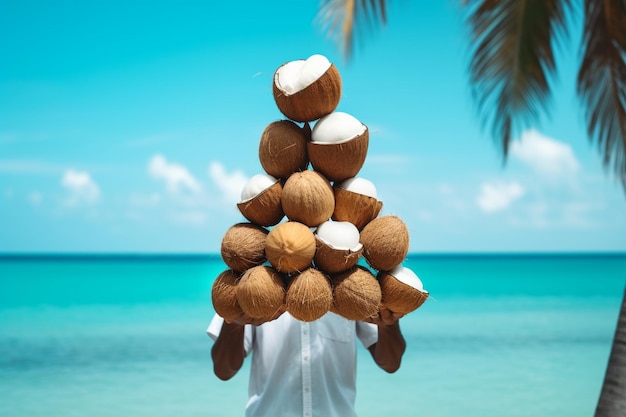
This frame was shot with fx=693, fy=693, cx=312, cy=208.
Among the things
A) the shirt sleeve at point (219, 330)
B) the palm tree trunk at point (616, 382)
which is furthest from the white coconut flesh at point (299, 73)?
the palm tree trunk at point (616, 382)

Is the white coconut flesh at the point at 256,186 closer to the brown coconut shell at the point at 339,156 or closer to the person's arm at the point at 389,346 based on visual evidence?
the brown coconut shell at the point at 339,156

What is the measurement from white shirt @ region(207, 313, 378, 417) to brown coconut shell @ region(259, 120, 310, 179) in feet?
2.42

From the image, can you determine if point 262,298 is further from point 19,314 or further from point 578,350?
point 19,314

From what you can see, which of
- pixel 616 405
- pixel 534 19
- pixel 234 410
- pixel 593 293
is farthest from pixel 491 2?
pixel 593 293

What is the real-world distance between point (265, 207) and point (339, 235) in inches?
10.3

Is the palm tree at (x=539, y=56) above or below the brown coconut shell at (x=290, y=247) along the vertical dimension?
above

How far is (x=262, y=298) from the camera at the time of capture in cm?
204

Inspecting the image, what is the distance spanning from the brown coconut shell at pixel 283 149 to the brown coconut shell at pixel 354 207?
15 cm

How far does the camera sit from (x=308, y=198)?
2.06 metres

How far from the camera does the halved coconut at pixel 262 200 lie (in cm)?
216

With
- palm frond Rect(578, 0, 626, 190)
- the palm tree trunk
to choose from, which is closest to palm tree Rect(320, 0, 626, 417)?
palm frond Rect(578, 0, 626, 190)

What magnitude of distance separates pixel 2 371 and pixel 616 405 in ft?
35.4

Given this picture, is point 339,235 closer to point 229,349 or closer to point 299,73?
point 299,73

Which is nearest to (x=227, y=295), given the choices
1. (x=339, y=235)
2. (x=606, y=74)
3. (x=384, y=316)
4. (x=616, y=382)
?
(x=339, y=235)
